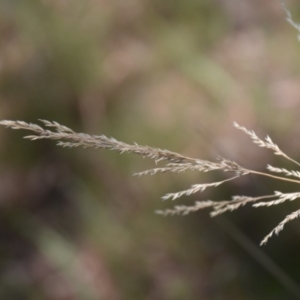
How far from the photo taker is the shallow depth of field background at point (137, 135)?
118 cm

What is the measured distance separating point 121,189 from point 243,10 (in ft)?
2.91

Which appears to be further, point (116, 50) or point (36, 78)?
point (116, 50)

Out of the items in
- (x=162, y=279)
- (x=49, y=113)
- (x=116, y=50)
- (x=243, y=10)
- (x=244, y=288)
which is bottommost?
(x=162, y=279)

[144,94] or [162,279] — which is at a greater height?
[144,94]

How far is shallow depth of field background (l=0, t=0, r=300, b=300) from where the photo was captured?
1185mm

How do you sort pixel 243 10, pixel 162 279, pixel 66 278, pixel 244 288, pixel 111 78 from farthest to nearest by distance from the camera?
pixel 243 10 < pixel 111 78 < pixel 66 278 < pixel 162 279 < pixel 244 288

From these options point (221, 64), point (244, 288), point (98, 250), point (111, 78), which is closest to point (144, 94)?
point (111, 78)

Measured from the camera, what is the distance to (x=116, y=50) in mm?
1646

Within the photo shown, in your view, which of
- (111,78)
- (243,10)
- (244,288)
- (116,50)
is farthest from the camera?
(243,10)

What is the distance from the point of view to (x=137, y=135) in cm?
137

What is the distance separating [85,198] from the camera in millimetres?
1352

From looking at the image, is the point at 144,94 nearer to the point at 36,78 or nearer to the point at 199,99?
the point at 199,99

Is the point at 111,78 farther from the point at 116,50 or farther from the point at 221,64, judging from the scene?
the point at 221,64

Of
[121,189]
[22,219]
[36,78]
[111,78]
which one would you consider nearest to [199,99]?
[111,78]
